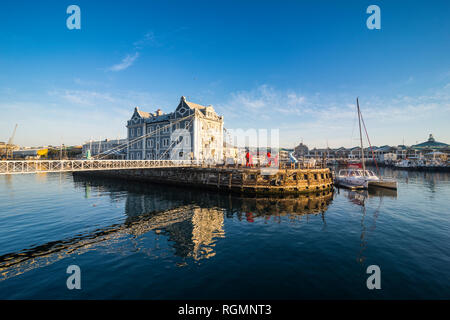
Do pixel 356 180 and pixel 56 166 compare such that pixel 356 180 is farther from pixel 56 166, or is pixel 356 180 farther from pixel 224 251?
pixel 56 166

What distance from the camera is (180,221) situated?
20.3 m

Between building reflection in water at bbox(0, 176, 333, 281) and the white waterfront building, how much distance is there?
2128cm

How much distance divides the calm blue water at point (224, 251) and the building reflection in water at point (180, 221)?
12 centimetres

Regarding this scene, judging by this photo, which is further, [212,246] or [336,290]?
[212,246]

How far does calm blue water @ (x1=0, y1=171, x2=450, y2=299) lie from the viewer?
9.55 metres

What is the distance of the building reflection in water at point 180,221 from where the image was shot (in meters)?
13.1

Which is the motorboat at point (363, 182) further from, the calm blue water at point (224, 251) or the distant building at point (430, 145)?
the distant building at point (430, 145)

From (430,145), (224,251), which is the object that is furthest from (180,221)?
(430,145)

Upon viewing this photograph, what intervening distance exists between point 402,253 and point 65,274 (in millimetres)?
22344

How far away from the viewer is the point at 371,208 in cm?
2505
